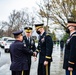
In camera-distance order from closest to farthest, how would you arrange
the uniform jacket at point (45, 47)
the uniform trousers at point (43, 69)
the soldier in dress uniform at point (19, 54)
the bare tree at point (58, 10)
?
the soldier in dress uniform at point (19, 54) < the uniform jacket at point (45, 47) < the uniform trousers at point (43, 69) < the bare tree at point (58, 10)

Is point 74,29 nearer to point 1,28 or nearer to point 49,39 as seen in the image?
point 49,39

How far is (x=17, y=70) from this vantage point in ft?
28.8

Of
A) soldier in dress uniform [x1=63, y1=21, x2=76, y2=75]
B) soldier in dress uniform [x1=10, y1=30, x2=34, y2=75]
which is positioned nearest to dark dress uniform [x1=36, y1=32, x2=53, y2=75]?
soldier in dress uniform [x1=10, y1=30, x2=34, y2=75]

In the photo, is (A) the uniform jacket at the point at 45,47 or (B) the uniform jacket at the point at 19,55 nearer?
(B) the uniform jacket at the point at 19,55

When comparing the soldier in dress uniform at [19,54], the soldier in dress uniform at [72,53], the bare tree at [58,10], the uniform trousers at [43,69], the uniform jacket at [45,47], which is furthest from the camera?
the bare tree at [58,10]

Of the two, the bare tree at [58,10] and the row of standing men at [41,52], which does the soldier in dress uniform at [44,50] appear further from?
the bare tree at [58,10]

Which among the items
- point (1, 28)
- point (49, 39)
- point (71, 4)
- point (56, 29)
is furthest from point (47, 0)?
point (1, 28)

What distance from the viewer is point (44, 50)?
373 inches

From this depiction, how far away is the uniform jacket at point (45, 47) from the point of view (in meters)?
9.10

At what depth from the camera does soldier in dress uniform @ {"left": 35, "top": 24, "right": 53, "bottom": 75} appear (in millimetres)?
9109

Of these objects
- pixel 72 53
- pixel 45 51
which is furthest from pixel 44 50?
pixel 72 53

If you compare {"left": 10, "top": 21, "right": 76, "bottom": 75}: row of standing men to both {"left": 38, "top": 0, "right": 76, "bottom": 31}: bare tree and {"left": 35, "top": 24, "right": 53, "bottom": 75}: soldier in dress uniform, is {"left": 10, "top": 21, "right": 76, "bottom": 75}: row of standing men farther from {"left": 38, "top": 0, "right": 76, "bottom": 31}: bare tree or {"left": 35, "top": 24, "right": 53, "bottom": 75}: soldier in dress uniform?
{"left": 38, "top": 0, "right": 76, "bottom": 31}: bare tree

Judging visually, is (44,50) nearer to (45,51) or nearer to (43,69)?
(45,51)

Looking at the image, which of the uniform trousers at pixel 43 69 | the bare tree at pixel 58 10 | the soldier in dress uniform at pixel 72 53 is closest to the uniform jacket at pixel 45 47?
the uniform trousers at pixel 43 69
